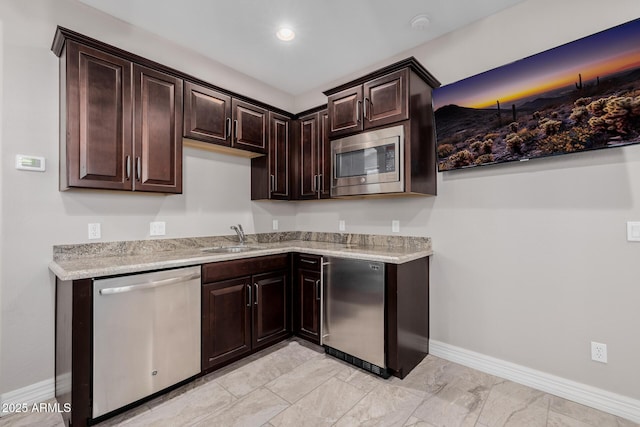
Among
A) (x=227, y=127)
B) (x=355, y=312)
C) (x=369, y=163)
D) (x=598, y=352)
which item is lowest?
(x=598, y=352)

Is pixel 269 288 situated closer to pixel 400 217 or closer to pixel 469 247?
pixel 400 217

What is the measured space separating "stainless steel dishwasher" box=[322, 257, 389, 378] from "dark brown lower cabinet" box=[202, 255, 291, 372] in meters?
0.46

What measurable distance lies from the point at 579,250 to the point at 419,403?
1.50m

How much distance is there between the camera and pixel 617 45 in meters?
1.71

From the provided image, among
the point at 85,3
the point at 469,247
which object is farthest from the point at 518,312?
the point at 85,3

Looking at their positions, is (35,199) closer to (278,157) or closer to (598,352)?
(278,157)

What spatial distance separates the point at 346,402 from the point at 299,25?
2.94 meters

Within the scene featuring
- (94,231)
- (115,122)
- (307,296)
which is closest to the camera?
(115,122)

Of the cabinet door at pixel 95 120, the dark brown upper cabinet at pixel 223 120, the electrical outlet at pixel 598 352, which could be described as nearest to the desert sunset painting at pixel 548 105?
the electrical outlet at pixel 598 352

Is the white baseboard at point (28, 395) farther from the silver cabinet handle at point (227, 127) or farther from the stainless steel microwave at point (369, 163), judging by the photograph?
the stainless steel microwave at point (369, 163)

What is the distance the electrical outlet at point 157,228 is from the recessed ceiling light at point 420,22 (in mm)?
2771

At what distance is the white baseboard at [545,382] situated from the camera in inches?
71.2

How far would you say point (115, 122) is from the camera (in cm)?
207

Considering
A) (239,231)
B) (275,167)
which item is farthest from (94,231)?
(275,167)
